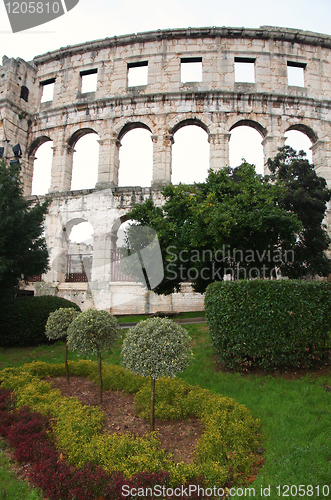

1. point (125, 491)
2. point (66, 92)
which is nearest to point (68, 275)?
point (66, 92)

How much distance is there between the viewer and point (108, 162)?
18.1 m

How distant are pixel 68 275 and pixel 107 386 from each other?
12.8 m

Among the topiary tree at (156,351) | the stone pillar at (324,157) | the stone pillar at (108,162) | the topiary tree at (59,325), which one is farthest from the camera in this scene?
the stone pillar at (108,162)

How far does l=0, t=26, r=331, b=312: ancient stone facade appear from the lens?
57.5 feet

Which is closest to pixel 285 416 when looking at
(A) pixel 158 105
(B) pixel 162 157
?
(B) pixel 162 157

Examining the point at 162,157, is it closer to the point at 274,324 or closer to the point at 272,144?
the point at 272,144

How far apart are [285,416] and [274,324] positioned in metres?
2.01

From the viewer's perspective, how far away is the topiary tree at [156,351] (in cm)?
433

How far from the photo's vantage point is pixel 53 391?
581cm

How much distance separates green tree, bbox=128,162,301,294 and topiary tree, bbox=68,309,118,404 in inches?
172

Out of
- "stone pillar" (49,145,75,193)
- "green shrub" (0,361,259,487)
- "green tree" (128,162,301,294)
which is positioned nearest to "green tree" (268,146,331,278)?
"green tree" (128,162,301,294)

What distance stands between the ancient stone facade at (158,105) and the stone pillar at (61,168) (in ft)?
0.21

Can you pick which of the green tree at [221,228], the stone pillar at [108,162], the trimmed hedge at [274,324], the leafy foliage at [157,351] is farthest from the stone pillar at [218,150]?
the leafy foliage at [157,351]

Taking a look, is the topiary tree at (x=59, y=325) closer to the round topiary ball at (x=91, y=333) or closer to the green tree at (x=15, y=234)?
the round topiary ball at (x=91, y=333)
